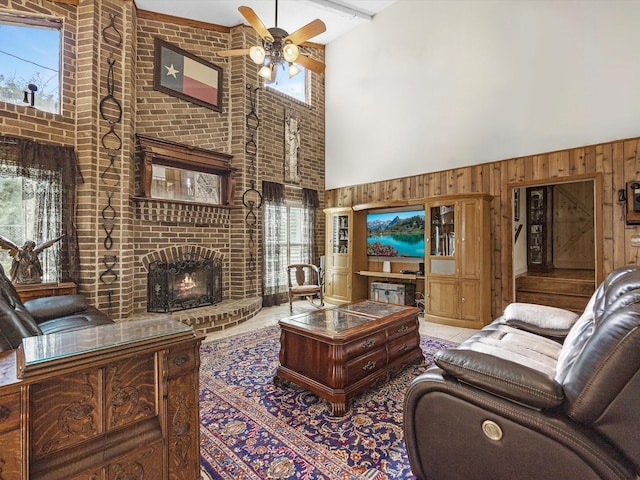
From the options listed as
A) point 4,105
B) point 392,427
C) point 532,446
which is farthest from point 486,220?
point 4,105

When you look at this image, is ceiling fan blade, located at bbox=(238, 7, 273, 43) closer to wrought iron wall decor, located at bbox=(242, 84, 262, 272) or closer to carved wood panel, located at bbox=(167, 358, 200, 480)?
wrought iron wall decor, located at bbox=(242, 84, 262, 272)

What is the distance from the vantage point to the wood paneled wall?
3652mm

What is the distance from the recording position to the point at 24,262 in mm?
3207

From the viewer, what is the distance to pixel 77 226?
12.2 ft

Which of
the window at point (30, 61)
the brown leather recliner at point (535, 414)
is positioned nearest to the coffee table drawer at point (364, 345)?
the brown leather recliner at point (535, 414)

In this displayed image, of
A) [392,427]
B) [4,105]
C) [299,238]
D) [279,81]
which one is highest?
[279,81]

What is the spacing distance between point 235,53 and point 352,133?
316 centimetres

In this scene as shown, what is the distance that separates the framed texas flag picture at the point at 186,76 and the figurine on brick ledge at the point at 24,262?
2.68 m

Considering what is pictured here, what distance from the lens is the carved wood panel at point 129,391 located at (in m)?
1.15

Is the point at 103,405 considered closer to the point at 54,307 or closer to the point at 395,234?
the point at 54,307

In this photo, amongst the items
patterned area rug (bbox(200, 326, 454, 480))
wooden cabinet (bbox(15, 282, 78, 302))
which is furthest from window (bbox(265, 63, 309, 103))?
patterned area rug (bbox(200, 326, 454, 480))

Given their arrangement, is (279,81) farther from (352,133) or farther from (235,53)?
(235,53)

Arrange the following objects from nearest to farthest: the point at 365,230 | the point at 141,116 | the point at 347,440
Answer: the point at 347,440 → the point at 141,116 → the point at 365,230

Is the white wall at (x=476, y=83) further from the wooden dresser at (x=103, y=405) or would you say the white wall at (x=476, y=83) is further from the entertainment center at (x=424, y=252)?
the wooden dresser at (x=103, y=405)
